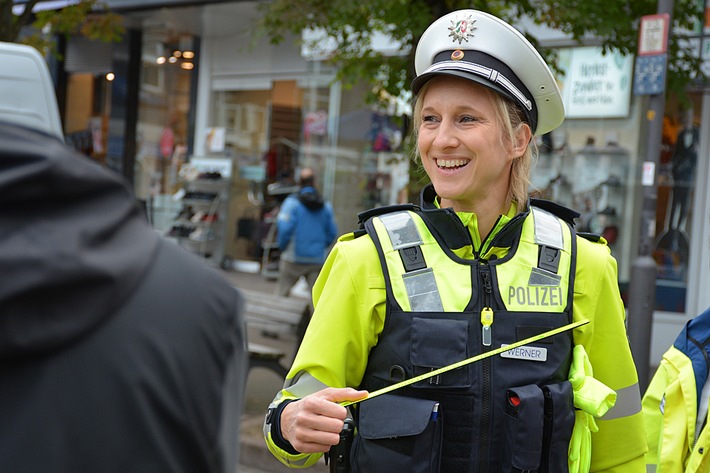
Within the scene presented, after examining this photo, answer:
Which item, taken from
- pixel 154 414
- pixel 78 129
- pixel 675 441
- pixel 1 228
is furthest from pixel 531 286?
pixel 78 129

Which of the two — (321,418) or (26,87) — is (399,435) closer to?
(321,418)

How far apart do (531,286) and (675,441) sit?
94cm

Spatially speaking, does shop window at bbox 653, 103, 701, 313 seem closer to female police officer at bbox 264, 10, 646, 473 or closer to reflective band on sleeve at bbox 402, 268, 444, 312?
female police officer at bbox 264, 10, 646, 473

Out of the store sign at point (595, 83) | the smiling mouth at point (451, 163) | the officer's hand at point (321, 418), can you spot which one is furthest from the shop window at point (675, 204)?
the officer's hand at point (321, 418)

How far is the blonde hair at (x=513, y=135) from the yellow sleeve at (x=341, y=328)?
1.49ft

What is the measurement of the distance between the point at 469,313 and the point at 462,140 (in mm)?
440

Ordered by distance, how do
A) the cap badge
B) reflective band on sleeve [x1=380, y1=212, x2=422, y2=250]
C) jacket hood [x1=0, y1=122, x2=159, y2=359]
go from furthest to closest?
the cap badge < reflective band on sleeve [x1=380, y1=212, x2=422, y2=250] < jacket hood [x1=0, y1=122, x2=159, y2=359]

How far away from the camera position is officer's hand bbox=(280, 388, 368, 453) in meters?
1.85

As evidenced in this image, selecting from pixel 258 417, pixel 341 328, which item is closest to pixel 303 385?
pixel 341 328

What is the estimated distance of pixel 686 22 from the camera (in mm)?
7289

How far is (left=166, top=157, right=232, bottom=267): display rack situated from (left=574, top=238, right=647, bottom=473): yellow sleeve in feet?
45.0

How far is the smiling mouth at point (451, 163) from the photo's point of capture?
7.20 ft

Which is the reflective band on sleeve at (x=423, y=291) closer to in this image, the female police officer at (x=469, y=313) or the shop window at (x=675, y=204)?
the female police officer at (x=469, y=313)

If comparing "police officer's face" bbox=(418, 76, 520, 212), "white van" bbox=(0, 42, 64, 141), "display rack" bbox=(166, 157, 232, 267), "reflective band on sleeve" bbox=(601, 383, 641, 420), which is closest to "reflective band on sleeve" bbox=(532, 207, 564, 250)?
"police officer's face" bbox=(418, 76, 520, 212)
